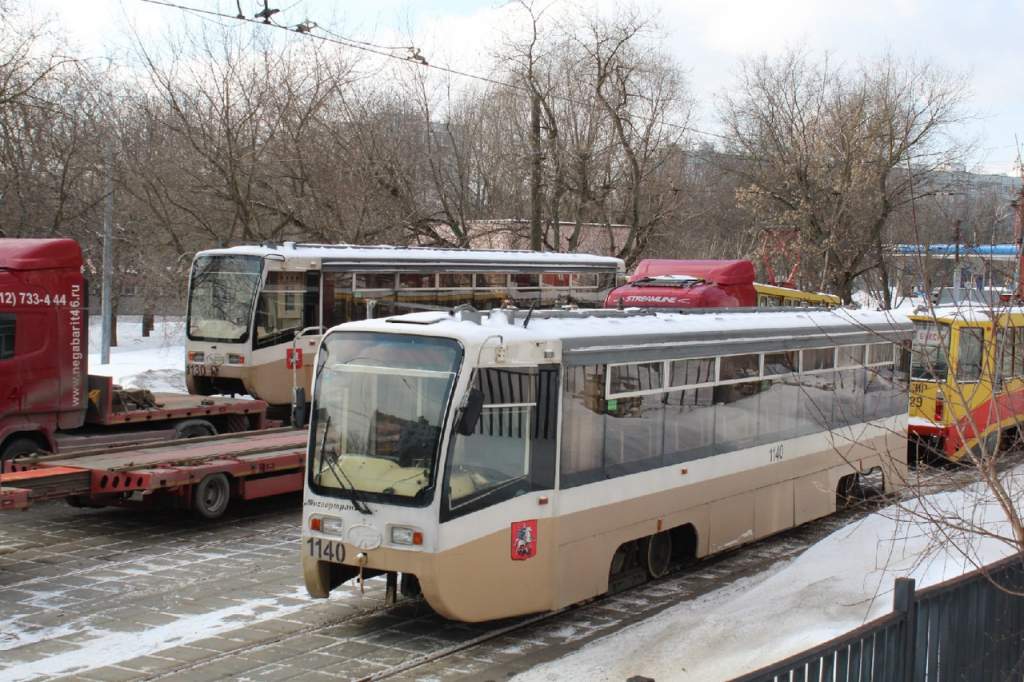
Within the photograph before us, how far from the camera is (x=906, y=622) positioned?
6.33m

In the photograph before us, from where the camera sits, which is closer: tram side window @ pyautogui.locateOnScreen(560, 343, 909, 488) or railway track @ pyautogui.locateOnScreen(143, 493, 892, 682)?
railway track @ pyautogui.locateOnScreen(143, 493, 892, 682)

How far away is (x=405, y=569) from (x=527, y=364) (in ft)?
6.22

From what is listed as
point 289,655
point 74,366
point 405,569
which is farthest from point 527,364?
point 74,366

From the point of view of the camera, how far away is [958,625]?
6.87 m

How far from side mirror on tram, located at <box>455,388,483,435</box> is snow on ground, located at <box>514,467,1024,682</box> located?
6.14 feet

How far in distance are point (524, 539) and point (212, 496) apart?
5.65m

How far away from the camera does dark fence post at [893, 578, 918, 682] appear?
6293 mm

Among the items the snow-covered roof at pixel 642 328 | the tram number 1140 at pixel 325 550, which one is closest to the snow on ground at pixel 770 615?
the tram number 1140 at pixel 325 550

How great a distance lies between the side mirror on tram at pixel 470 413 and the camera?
890 centimetres

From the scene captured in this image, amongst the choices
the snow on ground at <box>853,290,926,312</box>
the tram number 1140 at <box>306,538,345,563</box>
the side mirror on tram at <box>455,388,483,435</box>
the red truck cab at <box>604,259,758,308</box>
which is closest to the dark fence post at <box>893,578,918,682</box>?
the snow on ground at <box>853,290,926,312</box>

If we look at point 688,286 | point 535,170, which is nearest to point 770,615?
point 688,286

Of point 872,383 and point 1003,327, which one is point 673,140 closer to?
point 872,383

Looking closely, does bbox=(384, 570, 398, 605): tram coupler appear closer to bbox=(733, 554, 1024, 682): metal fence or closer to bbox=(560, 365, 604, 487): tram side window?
bbox=(560, 365, 604, 487): tram side window

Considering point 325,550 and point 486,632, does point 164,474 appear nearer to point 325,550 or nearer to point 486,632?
point 325,550
